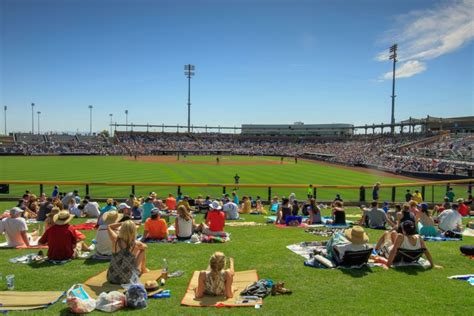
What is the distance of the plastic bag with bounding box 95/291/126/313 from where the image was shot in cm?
605

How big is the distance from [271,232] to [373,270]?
4.73 metres

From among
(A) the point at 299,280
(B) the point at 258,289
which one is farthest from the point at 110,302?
(A) the point at 299,280

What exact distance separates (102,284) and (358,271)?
5158mm

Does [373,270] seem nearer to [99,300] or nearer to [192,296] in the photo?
[192,296]

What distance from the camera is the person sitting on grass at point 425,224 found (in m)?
11.8

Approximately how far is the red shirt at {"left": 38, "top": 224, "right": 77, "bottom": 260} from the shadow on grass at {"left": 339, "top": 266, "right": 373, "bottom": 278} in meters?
6.11

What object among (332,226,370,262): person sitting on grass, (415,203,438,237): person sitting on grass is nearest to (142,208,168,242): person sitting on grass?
(332,226,370,262): person sitting on grass

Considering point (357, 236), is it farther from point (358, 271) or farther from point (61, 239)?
point (61, 239)

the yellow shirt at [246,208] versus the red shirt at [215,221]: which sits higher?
the red shirt at [215,221]

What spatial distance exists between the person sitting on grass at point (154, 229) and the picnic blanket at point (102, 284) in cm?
314

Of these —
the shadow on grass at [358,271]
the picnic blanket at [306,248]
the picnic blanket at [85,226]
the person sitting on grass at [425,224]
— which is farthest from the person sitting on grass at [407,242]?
the picnic blanket at [85,226]

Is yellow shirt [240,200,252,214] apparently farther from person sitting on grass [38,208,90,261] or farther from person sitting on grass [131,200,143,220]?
person sitting on grass [38,208,90,261]

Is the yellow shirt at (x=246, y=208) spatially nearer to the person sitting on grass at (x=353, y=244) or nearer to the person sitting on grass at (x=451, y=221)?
the person sitting on grass at (x=451, y=221)

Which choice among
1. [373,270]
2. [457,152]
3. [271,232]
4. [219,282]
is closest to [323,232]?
[271,232]
